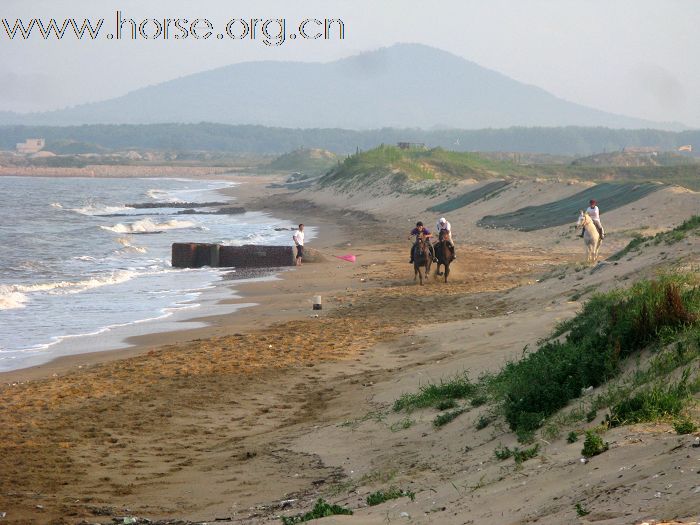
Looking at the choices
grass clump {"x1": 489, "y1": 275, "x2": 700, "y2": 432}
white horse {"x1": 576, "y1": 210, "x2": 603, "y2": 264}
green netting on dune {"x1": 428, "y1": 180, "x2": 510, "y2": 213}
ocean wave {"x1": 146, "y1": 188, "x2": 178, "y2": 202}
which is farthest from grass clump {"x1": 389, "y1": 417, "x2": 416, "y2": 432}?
ocean wave {"x1": 146, "y1": 188, "x2": 178, "y2": 202}

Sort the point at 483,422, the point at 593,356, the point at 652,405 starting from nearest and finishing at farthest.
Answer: the point at 652,405, the point at 483,422, the point at 593,356

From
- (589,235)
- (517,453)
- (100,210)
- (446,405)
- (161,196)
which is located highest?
(161,196)

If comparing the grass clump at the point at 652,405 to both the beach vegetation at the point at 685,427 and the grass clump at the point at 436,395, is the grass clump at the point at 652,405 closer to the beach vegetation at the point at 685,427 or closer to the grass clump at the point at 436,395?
the beach vegetation at the point at 685,427

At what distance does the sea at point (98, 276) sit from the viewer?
17.5 metres

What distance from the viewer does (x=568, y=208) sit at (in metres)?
36.3

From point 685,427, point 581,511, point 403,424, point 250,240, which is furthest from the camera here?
point 250,240

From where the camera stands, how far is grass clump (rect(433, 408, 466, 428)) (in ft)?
29.9

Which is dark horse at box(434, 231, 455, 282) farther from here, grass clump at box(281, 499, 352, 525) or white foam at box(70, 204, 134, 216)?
white foam at box(70, 204, 134, 216)

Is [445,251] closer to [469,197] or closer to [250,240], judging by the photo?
[250,240]

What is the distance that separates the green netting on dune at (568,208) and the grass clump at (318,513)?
2773 centimetres

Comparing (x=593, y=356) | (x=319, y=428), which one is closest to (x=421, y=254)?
(x=319, y=428)

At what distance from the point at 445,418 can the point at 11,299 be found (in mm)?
15093

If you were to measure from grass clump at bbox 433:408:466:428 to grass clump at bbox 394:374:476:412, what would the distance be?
0.57 m

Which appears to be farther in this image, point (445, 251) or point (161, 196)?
point (161, 196)
